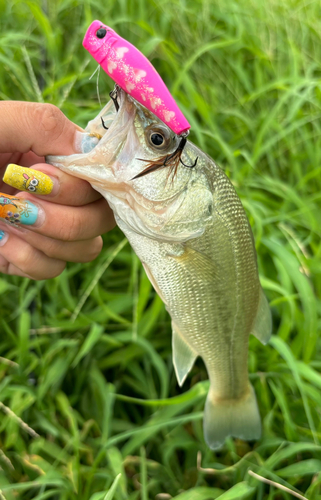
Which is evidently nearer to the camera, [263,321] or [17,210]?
[17,210]

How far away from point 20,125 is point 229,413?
0.98 meters

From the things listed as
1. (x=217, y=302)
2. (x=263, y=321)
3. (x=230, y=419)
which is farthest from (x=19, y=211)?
(x=230, y=419)

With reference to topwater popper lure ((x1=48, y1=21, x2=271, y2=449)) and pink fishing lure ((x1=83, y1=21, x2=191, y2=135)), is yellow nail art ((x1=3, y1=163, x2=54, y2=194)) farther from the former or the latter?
pink fishing lure ((x1=83, y1=21, x2=191, y2=135))

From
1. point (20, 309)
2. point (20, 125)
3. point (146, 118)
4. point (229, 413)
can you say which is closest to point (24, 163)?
point (20, 125)

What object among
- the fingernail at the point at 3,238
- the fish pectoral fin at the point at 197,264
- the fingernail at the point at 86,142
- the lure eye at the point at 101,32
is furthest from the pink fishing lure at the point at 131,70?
the fingernail at the point at 3,238

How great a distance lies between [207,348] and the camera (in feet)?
3.83

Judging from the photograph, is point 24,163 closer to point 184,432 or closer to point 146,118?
point 146,118

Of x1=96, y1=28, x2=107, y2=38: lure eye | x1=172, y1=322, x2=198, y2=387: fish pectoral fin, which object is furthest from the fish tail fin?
x1=96, y1=28, x2=107, y2=38: lure eye

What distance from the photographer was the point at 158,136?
2.78 ft

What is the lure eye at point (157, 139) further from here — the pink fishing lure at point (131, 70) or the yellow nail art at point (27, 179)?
the yellow nail art at point (27, 179)

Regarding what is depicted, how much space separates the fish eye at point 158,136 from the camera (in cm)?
85

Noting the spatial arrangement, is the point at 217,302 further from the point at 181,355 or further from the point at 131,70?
the point at 131,70

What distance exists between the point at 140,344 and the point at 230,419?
413mm

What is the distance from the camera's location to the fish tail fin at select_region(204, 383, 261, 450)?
1.25 metres
